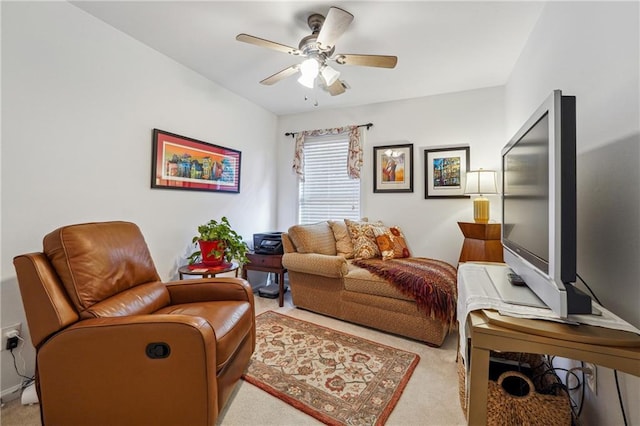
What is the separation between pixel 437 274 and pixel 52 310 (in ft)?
7.95

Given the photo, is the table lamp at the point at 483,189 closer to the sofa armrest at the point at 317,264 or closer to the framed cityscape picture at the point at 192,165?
the sofa armrest at the point at 317,264

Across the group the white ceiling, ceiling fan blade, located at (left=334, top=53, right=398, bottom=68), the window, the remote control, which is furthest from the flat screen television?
the window

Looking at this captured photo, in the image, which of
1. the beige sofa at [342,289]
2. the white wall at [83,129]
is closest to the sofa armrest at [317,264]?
the beige sofa at [342,289]

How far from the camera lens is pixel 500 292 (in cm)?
117

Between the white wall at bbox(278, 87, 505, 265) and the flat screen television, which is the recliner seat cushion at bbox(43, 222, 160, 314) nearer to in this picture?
the flat screen television

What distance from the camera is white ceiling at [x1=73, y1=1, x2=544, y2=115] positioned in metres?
1.78

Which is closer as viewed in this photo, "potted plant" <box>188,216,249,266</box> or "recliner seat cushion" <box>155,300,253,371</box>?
"recliner seat cushion" <box>155,300,253,371</box>

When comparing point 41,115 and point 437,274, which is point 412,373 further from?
point 41,115

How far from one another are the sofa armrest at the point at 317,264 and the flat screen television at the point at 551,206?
55.3 inches

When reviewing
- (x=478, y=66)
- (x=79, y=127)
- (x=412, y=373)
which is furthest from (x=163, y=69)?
(x=412, y=373)

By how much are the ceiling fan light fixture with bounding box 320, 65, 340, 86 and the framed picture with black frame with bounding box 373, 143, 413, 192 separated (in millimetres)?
1507

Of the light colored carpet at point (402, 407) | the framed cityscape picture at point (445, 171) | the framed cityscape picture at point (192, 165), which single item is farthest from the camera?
the framed cityscape picture at point (445, 171)

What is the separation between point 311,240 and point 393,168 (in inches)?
56.0

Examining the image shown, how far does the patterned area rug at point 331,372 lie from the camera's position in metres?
1.48
